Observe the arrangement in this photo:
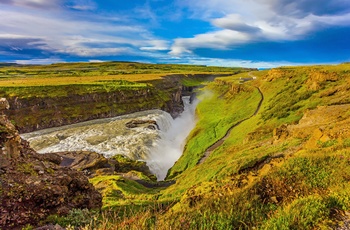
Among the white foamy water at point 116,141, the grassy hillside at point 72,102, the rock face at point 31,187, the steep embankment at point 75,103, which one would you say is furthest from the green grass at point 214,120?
the rock face at point 31,187

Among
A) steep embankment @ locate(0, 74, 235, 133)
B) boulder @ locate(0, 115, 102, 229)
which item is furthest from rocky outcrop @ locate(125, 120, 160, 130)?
boulder @ locate(0, 115, 102, 229)

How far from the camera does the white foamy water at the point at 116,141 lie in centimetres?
4447

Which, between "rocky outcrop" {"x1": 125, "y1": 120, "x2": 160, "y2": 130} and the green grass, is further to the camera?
"rocky outcrop" {"x1": 125, "y1": 120, "x2": 160, "y2": 130}

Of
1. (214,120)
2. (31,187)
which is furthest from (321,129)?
(214,120)

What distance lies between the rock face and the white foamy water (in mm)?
28633

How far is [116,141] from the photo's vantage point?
164 feet

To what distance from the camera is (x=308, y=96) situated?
4562 centimetres

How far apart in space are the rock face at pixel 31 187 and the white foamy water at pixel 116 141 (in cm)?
2863

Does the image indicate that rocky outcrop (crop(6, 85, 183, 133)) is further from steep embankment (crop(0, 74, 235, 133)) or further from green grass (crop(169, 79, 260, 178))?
green grass (crop(169, 79, 260, 178))

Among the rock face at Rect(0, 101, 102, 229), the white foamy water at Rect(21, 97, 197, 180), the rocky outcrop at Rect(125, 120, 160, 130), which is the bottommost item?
the white foamy water at Rect(21, 97, 197, 180)

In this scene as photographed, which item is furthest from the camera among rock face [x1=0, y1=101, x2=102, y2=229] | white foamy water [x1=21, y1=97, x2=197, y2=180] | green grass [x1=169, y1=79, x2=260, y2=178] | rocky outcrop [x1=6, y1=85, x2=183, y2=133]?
rocky outcrop [x1=6, y1=85, x2=183, y2=133]

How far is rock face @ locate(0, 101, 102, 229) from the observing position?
8.37 meters

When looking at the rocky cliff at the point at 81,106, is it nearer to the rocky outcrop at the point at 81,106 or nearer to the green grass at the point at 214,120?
the rocky outcrop at the point at 81,106

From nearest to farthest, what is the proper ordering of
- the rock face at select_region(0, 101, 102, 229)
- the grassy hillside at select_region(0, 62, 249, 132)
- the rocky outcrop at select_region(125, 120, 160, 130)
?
the rock face at select_region(0, 101, 102, 229) → the rocky outcrop at select_region(125, 120, 160, 130) → the grassy hillside at select_region(0, 62, 249, 132)
